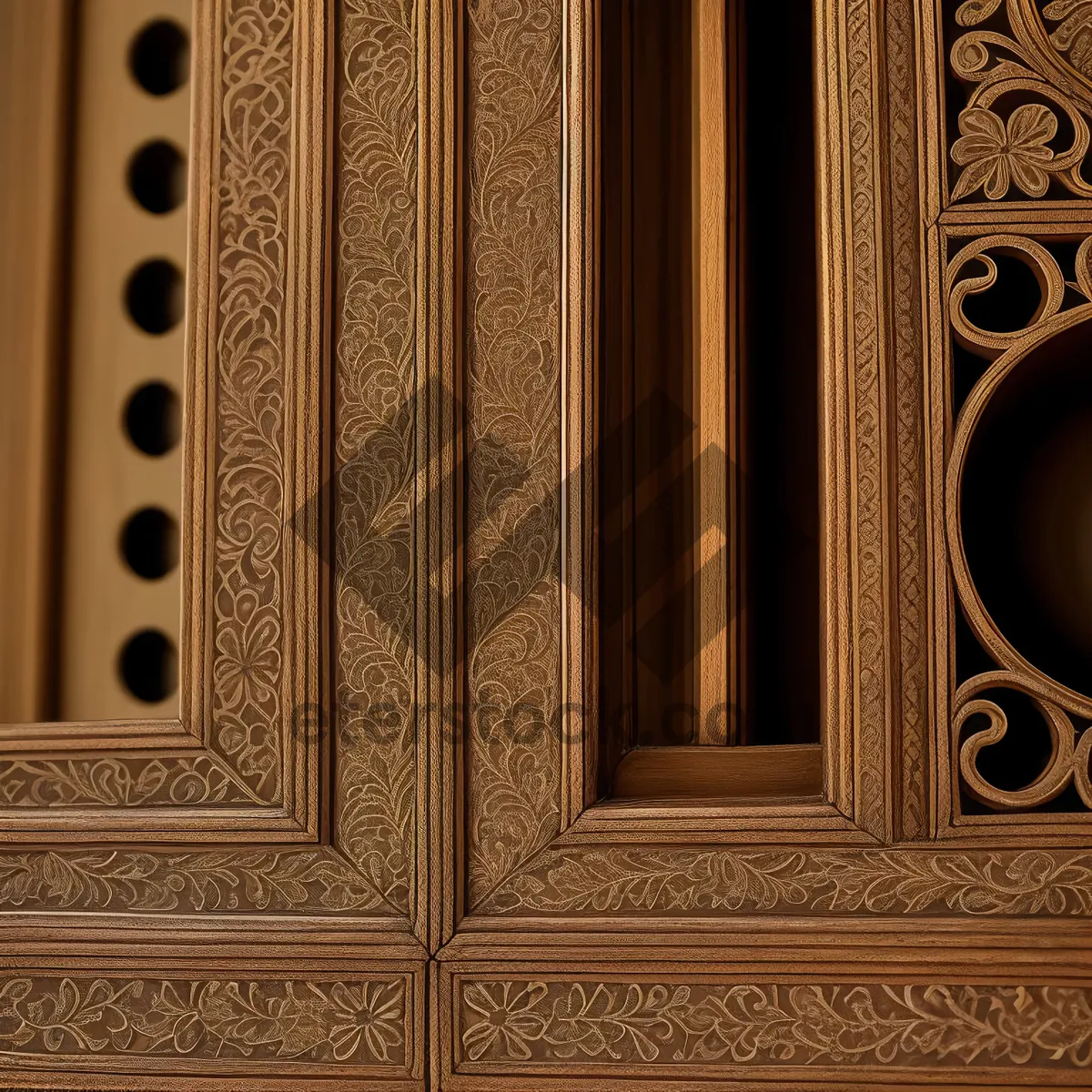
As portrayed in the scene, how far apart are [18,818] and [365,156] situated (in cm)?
68

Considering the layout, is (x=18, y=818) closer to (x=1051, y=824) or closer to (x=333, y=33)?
(x=333, y=33)

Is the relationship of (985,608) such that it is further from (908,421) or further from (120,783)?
(120,783)

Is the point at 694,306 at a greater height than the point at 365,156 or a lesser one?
lesser

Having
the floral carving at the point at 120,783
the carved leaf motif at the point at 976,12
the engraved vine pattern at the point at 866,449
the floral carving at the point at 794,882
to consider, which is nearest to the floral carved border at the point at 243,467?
the floral carving at the point at 120,783

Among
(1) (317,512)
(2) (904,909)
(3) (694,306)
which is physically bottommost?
(2) (904,909)

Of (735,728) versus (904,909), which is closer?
(904,909)

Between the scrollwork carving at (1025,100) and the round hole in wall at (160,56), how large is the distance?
2.52ft

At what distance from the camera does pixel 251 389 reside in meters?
1.09

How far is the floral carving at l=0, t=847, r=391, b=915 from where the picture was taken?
1025 millimetres

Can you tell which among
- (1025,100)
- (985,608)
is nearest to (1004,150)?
(1025,100)

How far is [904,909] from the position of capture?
0.95m

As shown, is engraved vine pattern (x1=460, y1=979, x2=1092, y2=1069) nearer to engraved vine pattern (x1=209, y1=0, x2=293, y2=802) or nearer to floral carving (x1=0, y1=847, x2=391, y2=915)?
floral carving (x1=0, y1=847, x2=391, y2=915)

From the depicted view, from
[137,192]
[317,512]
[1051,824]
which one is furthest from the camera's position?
[137,192]

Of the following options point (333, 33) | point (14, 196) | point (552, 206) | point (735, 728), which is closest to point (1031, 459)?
point (735, 728)
